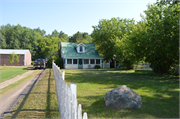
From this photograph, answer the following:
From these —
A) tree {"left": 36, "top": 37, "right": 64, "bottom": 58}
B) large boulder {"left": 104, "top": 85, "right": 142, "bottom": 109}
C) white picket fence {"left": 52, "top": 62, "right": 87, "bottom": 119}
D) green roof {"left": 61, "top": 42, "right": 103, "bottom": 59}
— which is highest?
tree {"left": 36, "top": 37, "right": 64, "bottom": 58}

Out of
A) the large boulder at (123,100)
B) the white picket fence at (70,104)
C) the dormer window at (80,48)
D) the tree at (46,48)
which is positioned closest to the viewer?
the white picket fence at (70,104)

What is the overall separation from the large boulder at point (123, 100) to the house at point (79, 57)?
27.0 metres

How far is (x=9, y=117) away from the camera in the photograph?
4.74 meters

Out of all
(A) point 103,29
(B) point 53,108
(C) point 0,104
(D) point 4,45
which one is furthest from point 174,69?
(D) point 4,45

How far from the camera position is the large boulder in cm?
586

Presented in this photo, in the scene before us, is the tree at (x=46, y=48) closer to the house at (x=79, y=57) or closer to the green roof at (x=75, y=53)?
the green roof at (x=75, y=53)

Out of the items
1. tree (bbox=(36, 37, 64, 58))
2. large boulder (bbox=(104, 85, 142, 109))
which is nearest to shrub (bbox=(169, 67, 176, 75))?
large boulder (bbox=(104, 85, 142, 109))

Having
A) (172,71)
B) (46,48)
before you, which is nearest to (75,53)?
(172,71)

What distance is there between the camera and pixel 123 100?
5934 mm

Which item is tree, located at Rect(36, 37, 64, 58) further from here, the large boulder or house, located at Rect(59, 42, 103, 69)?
the large boulder

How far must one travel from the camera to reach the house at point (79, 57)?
3333cm

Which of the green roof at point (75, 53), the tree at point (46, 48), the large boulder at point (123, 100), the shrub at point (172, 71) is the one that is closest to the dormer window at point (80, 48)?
the green roof at point (75, 53)

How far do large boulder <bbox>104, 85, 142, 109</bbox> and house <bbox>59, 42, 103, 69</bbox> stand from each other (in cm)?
2698

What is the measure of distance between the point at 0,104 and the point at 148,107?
6161 millimetres
